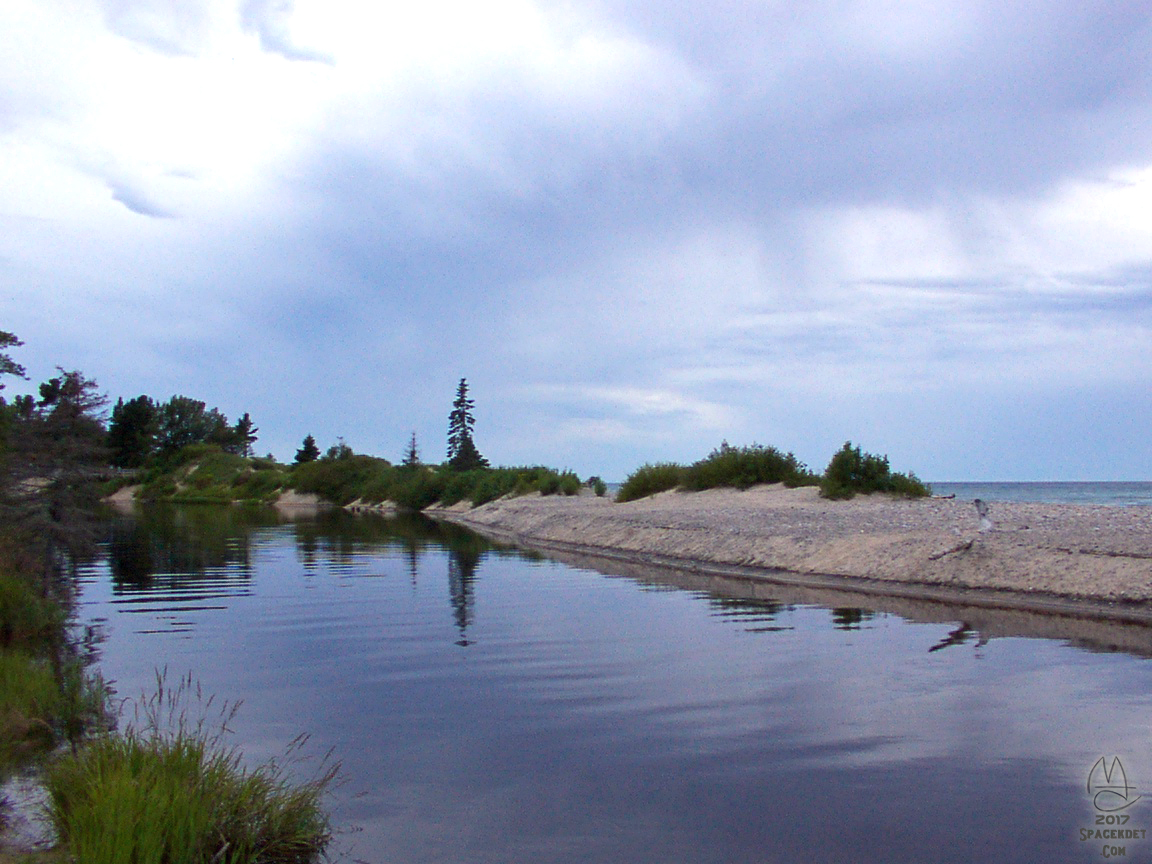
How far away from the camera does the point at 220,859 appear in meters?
5.42

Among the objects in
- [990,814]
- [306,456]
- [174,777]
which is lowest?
[990,814]

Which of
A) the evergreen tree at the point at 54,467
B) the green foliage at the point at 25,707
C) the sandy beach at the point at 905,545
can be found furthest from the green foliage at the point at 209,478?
the green foliage at the point at 25,707

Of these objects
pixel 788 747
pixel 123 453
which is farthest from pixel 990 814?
pixel 123 453

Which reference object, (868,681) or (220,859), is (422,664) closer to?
(868,681)

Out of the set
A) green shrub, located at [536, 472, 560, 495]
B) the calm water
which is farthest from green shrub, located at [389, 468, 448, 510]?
the calm water

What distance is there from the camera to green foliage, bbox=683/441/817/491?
45500mm

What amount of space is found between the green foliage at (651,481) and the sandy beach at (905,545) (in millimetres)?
11593

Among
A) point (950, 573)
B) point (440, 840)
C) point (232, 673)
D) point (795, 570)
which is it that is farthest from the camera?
point (795, 570)

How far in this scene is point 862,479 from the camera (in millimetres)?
36844

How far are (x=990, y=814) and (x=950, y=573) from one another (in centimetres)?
1198

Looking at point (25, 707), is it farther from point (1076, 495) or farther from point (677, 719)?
point (1076, 495)

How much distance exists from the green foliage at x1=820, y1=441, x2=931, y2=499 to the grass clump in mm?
32292

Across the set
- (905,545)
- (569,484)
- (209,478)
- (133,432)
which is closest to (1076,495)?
(569,484)

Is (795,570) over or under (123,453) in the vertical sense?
under
